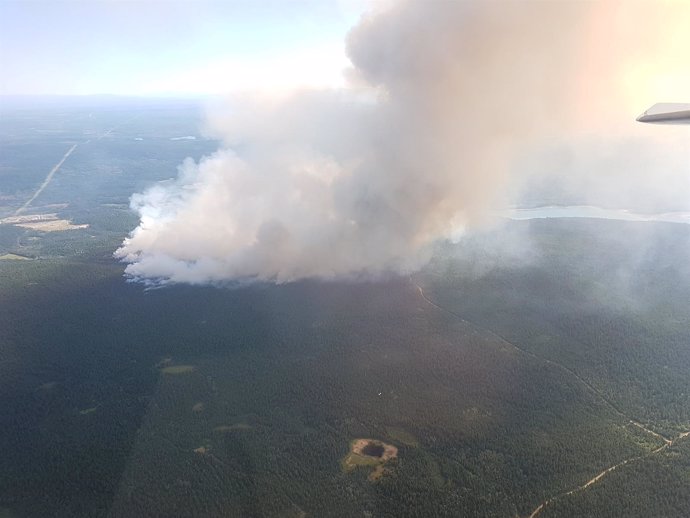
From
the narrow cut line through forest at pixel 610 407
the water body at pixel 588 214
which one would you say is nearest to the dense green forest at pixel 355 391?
the narrow cut line through forest at pixel 610 407

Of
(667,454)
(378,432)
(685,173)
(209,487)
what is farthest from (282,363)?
(685,173)

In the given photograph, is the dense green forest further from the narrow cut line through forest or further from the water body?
the water body

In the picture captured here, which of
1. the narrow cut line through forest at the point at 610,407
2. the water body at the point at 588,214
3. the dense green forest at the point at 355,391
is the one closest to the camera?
the narrow cut line through forest at the point at 610,407

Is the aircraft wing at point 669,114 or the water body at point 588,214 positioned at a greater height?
the aircraft wing at point 669,114

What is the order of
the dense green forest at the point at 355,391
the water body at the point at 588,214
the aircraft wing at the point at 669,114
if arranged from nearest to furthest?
the aircraft wing at the point at 669,114
the dense green forest at the point at 355,391
the water body at the point at 588,214

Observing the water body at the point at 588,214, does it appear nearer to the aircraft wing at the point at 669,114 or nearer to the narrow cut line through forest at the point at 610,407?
the narrow cut line through forest at the point at 610,407

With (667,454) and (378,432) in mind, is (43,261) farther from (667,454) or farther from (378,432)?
(667,454)

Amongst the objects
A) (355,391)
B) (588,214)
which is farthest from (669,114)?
(588,214)

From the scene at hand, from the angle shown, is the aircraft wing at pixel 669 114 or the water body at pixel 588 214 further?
the water body at pixel 588 214

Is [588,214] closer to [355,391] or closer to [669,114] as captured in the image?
[355,391]
